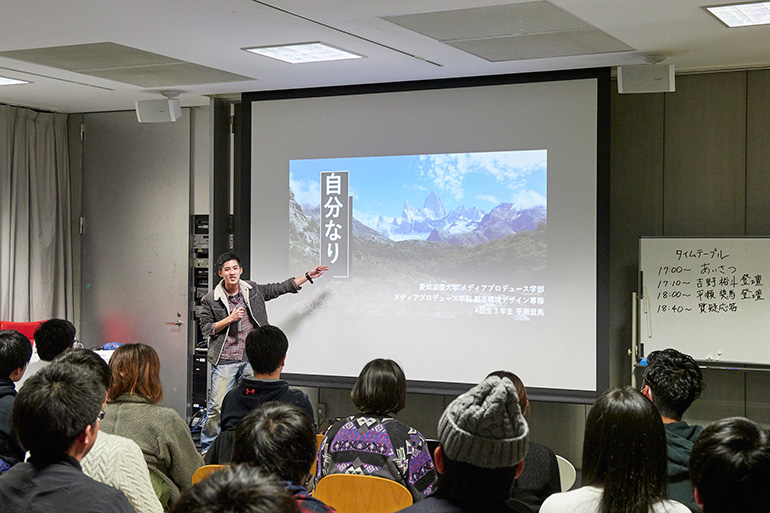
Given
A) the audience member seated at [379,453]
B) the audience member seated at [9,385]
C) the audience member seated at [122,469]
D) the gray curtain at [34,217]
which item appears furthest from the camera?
the gray curtain at [34,217]

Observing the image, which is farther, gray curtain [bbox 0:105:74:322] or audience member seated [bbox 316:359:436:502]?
gray curtain [bbox 0:105:74:322]

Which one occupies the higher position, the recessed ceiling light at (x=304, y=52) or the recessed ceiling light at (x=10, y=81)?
the recessed ceiling light at (x=10, y=81)

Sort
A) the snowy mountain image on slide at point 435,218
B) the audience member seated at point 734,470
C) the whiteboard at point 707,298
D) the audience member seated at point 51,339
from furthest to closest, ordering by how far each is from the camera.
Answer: the snowy mountain image on slide at point 435,218
the whiteboard at point 707,298
the audience member seated at point 51,339
the audience member seated at point 734,470

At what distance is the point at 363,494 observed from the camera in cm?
268

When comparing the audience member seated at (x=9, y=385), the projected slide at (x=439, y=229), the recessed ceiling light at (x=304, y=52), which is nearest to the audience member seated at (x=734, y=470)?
the audience member seated at (x=9, y=385)

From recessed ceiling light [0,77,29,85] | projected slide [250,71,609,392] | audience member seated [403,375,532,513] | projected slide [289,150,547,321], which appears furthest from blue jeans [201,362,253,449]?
audience member seated [403,375,532,513]

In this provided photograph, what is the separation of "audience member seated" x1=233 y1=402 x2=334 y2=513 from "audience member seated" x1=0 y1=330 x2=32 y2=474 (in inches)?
60.1

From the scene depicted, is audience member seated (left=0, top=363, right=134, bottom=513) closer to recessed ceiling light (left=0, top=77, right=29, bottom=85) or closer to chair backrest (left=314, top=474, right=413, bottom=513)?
chair backrest (left=314, top=474, right=413, bottom=513)

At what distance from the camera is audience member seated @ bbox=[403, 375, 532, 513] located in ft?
4.87

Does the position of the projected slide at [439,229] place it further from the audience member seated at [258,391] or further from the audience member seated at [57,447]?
the audience member seated at [57,447]

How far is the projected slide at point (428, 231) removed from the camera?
5.24 m

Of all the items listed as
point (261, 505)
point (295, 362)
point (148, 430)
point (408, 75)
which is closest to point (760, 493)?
point (261, 505)

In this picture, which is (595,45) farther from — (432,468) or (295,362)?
(295,362)

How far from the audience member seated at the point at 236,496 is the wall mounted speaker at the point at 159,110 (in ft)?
17.9
